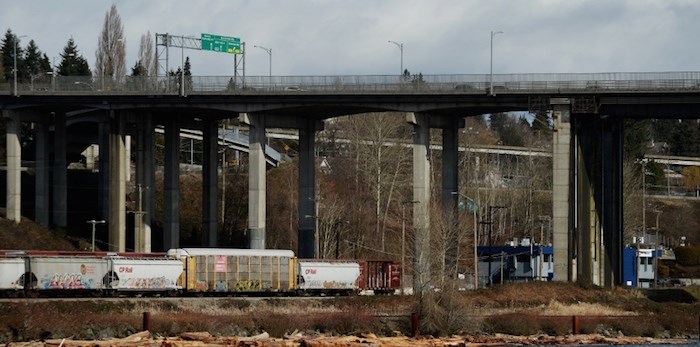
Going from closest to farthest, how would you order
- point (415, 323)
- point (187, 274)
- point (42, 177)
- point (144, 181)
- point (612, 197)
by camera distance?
point (415, 323) → point (187, 274) → point (612, 197) → point (144, 181) → point (42, 177)

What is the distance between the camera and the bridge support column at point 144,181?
4803 inches

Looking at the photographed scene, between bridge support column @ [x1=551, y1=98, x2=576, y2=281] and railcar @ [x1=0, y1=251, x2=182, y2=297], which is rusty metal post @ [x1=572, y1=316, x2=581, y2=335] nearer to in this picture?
bridge support column @ [x1=551, y1=98, x2=576, y2=281]

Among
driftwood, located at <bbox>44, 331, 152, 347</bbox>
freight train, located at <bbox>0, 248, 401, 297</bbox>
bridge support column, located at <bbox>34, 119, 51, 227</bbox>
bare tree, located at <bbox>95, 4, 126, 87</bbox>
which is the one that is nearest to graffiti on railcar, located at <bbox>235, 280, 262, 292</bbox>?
freight train, located at <bbox>0, 248, 401, 297</bbox>

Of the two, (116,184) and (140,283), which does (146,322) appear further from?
(116,184)

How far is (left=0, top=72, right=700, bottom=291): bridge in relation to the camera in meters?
104

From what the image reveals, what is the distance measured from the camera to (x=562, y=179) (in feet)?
341

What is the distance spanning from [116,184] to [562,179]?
1589 inches

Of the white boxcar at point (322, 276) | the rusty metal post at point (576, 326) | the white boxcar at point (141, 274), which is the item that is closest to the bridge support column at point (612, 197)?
the white boxcar at point (322, 276)

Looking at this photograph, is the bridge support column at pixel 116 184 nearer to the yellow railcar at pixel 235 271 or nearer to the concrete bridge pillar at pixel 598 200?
the yellow railcar at pixel 235 271

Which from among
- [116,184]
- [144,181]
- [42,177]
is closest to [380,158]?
[144,181]

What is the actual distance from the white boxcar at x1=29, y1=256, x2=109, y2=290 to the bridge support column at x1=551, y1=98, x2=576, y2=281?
3713 cm

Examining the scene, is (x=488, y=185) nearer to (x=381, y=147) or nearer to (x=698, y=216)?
(x=381, y=147)

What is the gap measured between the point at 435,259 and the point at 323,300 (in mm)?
16916

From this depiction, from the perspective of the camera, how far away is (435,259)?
332 ft
